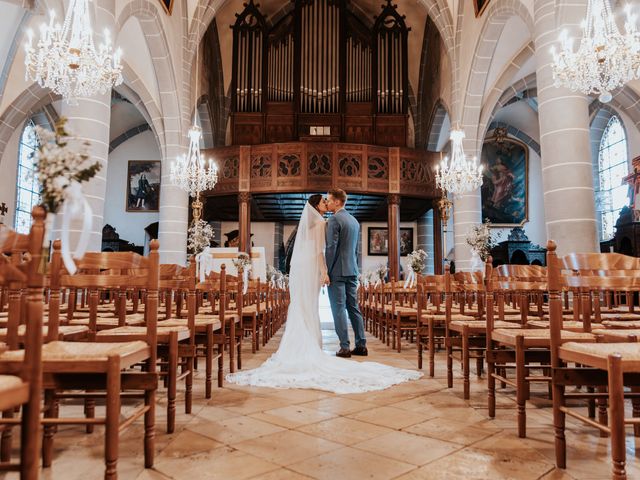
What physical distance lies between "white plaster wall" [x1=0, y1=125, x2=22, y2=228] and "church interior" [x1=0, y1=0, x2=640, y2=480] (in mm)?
89

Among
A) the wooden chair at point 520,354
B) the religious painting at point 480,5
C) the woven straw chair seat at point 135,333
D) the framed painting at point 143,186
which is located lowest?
the wooden chair at point 520,354

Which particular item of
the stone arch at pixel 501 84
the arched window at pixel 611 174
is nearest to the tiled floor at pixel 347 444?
the stone arch at pixel 501 84

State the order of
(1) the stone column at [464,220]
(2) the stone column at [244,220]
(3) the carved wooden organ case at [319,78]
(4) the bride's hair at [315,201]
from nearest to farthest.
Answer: (4) the bride's hair at [315,201]
(1) the stone column at [464,220]
(2) the stone column at [244,220]
(3) the carved wooden organ case at [319,78]

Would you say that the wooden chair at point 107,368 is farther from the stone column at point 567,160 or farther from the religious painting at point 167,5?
the religious painting at point 167,5

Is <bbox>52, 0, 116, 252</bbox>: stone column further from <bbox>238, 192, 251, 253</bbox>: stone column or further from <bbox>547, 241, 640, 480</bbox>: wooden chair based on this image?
<bbox>547, 241, 640, 480</bbox>: wooden chair

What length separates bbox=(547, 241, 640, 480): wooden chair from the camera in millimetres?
1804

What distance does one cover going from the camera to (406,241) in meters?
17.5

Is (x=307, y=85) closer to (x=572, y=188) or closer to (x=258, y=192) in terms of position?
(x=258, y=192)

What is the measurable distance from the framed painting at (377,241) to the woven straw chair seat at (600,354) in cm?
1522

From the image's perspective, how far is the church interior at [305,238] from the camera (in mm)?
2080

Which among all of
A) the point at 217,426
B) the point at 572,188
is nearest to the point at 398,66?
the point at 572,188

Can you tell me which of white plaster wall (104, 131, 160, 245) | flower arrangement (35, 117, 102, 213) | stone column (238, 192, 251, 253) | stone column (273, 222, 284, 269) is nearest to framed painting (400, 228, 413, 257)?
stone column (273, 222, 284, 269)

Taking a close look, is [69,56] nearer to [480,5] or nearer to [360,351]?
[360,351]

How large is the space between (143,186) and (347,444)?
16580mm
